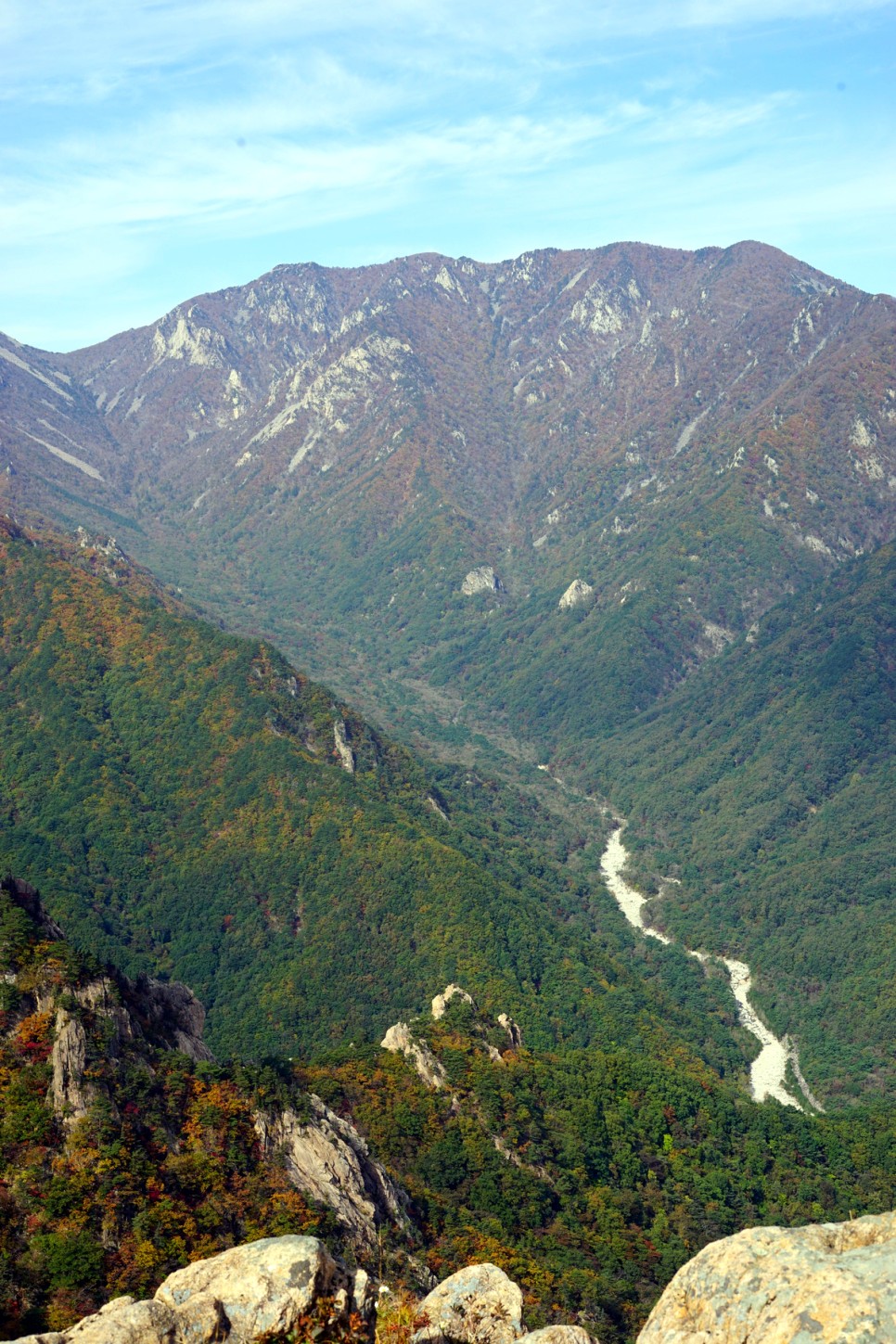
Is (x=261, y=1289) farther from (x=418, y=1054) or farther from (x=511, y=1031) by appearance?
(x=511, y=1031)

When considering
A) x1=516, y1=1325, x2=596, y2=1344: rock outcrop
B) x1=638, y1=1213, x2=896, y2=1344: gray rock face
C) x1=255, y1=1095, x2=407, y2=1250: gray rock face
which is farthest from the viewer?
x1=255, y1=1095, x2=407, y2=1250: gray rock face

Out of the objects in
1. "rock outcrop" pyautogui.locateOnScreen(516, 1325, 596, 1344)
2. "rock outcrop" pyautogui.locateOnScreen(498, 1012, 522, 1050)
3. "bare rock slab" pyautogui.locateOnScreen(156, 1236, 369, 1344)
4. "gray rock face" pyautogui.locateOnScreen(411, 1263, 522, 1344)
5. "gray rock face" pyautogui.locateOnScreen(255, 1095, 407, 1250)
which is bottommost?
"rock outcrop" pyautogui.locateOnScreen(498, 1012, 522, 1050)

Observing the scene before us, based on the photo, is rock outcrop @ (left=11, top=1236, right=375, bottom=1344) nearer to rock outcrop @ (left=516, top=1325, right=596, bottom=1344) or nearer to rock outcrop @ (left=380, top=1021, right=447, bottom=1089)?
rock outcrop @ (left=516, top=1325, right=596, bottom=1344)

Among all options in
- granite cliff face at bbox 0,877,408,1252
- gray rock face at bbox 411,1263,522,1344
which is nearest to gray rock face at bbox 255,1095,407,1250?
granite cliff face at bbox 0,877,408,1252

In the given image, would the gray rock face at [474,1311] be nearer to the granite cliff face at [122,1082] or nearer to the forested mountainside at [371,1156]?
the forested mountainside at [371,1156]

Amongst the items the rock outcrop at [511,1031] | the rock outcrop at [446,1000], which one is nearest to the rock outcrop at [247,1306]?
the rock outcrop at [511,1031]

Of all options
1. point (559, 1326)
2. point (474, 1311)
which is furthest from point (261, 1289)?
point (559, 1326)
